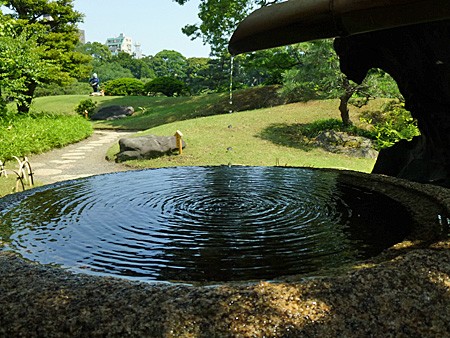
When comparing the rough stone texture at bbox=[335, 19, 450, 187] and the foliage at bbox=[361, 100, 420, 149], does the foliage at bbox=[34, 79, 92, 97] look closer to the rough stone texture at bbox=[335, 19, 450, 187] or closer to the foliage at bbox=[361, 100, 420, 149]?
the foliage at bbox=[361, 100, 420, 149]

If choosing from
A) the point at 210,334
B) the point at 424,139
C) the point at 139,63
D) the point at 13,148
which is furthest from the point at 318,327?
the point at 139,63

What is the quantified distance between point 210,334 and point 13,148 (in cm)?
1543

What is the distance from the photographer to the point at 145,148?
15367 millimetres

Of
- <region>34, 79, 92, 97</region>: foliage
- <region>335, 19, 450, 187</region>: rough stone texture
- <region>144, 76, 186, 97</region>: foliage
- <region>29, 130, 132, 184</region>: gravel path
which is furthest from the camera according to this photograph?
<region>34, 79, 92, 97</region>: foliage

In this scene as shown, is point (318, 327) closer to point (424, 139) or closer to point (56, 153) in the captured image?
point (424, 139)

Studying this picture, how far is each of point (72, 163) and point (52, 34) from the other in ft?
47.0

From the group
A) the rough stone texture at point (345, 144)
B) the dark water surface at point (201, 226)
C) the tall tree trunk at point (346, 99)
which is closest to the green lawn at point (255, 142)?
the rough stone texture at point (345, 144)

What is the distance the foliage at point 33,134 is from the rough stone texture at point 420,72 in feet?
39.1

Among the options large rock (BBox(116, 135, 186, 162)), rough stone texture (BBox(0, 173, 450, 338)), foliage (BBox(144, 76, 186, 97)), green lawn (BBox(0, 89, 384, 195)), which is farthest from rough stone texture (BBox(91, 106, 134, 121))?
rough stone texture (BBox(0, 173, 450, 338))

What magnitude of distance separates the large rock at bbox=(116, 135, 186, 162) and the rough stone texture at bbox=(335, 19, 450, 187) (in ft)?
32.1

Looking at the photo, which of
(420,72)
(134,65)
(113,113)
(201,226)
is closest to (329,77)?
(420,72)

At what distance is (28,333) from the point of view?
7.14ft

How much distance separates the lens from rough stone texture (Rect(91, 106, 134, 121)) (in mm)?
35259

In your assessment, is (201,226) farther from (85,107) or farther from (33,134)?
(85,107)
